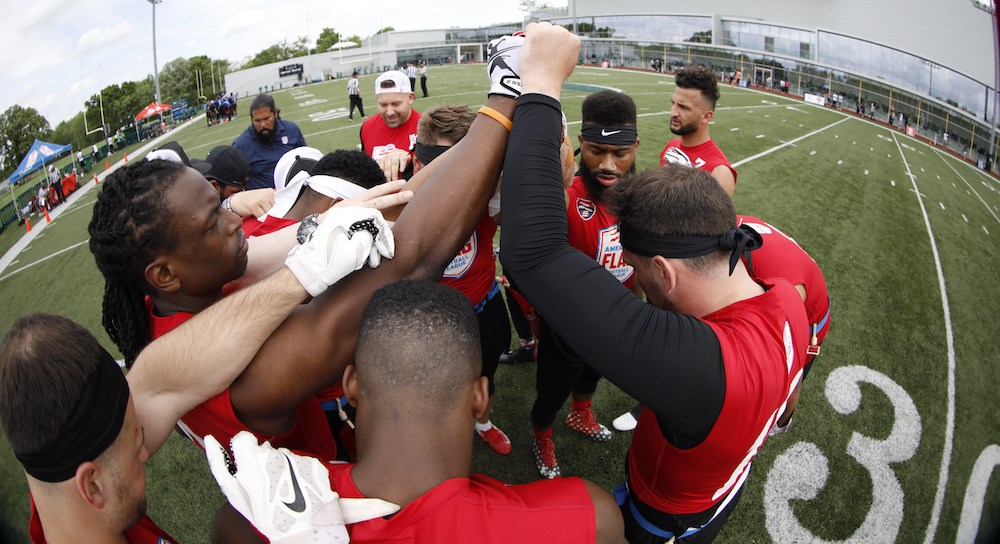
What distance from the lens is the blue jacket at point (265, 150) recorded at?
19.7 feet

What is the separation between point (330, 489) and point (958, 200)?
16506 millimetres

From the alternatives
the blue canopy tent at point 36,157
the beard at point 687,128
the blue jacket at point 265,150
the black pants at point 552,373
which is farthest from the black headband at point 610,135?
the blue canopy tent at point 36,157

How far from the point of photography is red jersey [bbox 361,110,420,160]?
5582 mm

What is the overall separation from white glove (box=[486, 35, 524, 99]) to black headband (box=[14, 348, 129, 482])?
50.0 inches

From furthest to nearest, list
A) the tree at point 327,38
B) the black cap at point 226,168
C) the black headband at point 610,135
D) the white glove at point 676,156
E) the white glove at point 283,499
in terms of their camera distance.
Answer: the tree at point 327,38 → the black cap at point 226,168 → the white glove at point 676,156 → the black headband at point 610,135 → the white glove at point 283,499

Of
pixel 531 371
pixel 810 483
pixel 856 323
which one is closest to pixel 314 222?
pixel 531 371

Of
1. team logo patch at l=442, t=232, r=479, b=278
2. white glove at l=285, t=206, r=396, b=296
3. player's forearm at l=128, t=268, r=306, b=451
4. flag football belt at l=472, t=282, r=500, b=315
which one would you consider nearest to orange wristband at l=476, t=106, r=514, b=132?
white glove at l=285, t=206, r=396, b=296

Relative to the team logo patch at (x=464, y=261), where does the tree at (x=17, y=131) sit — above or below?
above

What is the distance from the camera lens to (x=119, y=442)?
1227 mm

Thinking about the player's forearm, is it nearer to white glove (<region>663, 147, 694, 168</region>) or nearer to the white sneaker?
the white sneaker

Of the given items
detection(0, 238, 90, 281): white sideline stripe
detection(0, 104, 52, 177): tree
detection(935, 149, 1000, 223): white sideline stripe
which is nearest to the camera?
detection(0, 238, 90, 281): white sideline stripe

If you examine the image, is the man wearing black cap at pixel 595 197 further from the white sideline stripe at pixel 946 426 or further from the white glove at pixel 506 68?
the white sideline stripe at pixel 946 426

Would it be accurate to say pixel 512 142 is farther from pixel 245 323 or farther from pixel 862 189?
pixel 862 189

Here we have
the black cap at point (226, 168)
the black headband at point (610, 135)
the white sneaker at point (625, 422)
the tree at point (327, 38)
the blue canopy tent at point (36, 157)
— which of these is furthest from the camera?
the tree at point (327, 38)
